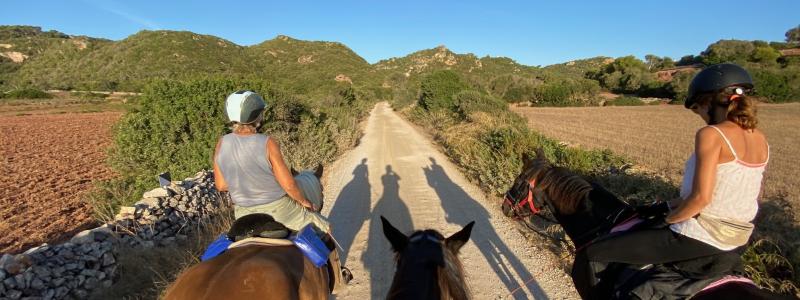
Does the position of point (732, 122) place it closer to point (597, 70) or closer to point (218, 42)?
point (218, 42)

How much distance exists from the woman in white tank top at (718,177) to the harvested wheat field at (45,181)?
34.7ft

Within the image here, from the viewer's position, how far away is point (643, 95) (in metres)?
55.1

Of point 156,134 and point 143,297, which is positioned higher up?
point 156,134

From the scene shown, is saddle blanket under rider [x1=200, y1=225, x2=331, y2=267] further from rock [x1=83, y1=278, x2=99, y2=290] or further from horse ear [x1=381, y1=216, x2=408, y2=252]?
rock [x1=83, y1=278, x2=99, y2=290]

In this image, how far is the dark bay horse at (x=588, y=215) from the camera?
7.32 ft

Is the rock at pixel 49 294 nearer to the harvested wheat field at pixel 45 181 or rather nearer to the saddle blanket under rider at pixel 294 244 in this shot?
the saddle blanket under rider at pixel 294 244

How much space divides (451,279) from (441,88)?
24.4 m

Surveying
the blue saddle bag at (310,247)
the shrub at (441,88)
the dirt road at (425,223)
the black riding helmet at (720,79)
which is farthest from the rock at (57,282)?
the shrub at (441,88)

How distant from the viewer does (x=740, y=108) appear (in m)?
2.04

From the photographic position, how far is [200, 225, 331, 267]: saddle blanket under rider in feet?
8.66

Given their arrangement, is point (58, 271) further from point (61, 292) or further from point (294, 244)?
point (294, 244)

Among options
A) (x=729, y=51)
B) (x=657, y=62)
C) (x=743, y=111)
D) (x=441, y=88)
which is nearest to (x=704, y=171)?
(x=743, y=111)

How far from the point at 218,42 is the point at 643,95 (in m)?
65.3

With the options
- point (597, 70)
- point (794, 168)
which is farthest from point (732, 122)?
point (597, 70)
